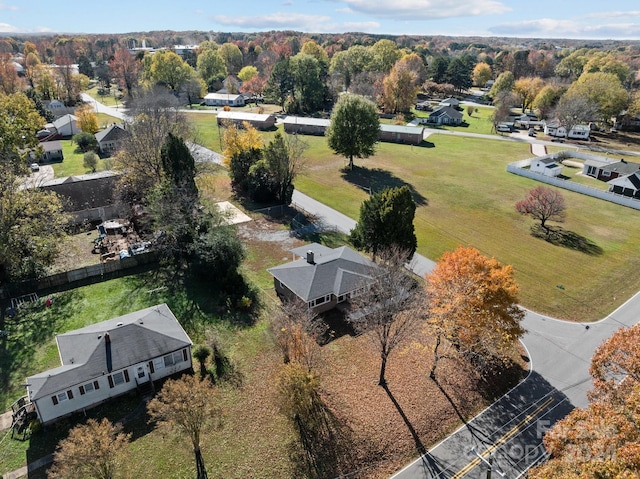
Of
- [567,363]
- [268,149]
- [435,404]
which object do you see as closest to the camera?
[435,404]

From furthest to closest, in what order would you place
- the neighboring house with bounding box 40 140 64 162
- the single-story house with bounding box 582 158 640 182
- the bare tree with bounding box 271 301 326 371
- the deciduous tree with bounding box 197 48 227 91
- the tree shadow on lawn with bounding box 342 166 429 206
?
the deciduous tree with bounding box 197 48 227 91 < the neighboring house with bounding box 40 140 64 162 < the single-story house with bounding box 582 158 640 182 < the tree shadow on lawn with bounding box 342 166 429 206 < the bare tree with bounding box 271 301 326 371

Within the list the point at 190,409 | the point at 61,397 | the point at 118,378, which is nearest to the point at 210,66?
the point at 118,378

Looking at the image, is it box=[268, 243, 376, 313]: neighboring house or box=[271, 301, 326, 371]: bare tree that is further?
box=[268, 243, 376, 313]: neighboring house

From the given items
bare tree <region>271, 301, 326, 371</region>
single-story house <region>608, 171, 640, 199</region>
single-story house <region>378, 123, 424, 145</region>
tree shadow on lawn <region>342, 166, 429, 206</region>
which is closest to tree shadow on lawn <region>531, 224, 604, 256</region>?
tree shadow on lawn <region>342, 166, 429, 206</region>

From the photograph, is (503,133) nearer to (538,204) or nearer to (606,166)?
(606,166)

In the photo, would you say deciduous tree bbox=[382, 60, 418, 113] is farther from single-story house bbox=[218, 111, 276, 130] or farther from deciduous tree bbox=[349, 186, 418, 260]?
deciduous tree bbox=[349, 186, 418, 260]

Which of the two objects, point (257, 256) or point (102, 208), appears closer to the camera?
point (257, 256)

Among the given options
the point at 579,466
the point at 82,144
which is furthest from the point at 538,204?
the point at 82,144
